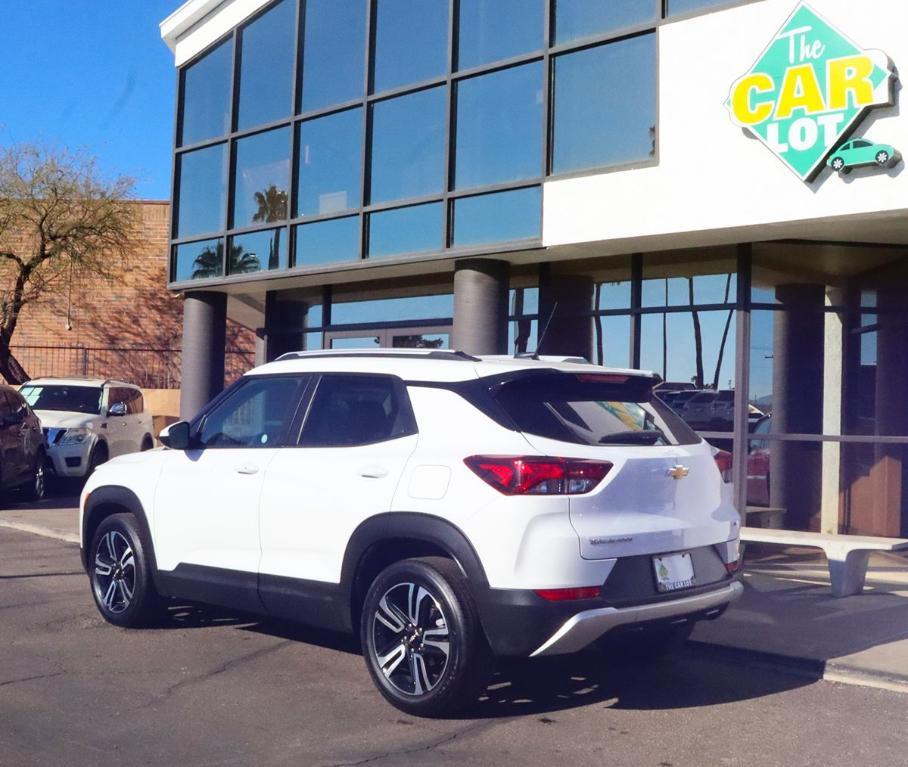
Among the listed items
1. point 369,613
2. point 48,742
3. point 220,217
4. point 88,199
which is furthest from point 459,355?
point 88,199

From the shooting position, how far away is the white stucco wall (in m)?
9.39

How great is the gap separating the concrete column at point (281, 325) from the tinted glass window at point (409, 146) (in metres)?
3.21

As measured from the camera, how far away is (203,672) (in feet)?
20.6

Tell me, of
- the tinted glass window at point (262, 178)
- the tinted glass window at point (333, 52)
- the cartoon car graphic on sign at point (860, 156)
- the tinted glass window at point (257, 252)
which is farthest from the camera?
the tinted glass window at point (262, 178)

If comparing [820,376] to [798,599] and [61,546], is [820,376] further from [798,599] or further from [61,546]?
[61,546]

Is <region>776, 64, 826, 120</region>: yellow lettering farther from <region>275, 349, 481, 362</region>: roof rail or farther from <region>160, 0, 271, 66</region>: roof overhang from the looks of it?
<region>160, 0, 271, 66</region>: roof overhang

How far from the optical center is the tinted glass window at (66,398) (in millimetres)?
17453

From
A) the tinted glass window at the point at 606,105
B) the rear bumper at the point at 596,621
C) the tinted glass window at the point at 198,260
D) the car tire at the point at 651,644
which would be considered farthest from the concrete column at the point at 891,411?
the tinted glass window at the point at 198,260

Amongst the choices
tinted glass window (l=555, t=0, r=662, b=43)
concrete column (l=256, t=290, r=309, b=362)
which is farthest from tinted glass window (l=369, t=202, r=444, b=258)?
concrete column (l=256, t=290, r=309, b=362)

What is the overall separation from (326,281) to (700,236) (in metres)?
5.69

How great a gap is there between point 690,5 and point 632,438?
6.64 m

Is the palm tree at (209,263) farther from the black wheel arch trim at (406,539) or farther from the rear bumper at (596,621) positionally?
the rear bumper at (596,621)

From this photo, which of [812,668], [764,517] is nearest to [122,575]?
[812,668]

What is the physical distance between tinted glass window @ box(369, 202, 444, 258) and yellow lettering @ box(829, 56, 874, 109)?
457 centimetres
